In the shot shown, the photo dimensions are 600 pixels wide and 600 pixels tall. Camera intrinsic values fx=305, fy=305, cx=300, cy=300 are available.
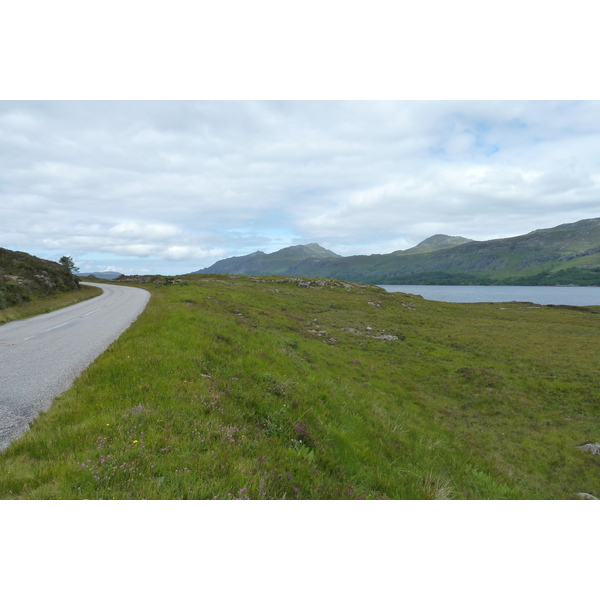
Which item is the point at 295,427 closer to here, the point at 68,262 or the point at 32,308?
the point at 32,308

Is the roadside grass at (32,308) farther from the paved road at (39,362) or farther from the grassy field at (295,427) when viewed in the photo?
the grassy field at (295,427)

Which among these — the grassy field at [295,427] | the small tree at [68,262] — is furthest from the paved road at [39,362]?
the small tree at [68,262]

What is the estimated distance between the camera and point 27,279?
138ft

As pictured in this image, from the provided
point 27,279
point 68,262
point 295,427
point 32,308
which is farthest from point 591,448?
point 68,262

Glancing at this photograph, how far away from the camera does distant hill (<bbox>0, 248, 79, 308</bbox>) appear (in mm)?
34781

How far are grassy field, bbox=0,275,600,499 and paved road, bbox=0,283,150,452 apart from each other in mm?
768

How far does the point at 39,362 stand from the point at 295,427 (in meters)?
10.9

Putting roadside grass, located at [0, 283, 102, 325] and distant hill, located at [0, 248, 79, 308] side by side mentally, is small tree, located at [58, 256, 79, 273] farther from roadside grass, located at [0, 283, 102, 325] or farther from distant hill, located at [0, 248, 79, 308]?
roadside grass, located at [0, 283, 102, 325]

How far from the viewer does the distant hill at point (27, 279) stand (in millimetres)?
34781

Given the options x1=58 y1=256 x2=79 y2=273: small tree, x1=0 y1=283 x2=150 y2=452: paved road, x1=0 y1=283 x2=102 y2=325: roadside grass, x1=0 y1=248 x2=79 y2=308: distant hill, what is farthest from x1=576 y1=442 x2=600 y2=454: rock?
x1=58 y1=256 x2=79 y2=273: small tree

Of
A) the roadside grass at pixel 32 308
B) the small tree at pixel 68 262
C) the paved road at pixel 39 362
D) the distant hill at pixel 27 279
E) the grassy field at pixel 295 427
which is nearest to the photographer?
the grassy field at pixel 295 427

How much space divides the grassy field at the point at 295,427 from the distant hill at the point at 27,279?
29.5 metres

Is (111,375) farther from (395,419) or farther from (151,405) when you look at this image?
(395,419)

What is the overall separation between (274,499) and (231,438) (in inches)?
68.7
